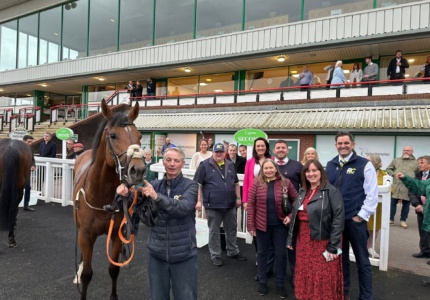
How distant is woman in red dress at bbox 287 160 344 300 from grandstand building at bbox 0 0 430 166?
9081 mm

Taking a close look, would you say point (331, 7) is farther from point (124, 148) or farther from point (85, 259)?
point (85, 259)

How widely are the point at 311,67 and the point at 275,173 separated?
12947 millimetres

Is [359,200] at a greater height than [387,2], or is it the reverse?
[387,2]

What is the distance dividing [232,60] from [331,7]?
5.47 m

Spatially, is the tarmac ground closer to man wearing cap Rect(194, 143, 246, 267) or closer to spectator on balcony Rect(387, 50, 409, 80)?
man wearing cap Rect(194, 143, 246, 267)

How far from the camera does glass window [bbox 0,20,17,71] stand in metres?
23.8

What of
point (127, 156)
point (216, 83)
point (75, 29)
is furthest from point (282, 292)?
point (75, 29)

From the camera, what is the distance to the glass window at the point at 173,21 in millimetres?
17312

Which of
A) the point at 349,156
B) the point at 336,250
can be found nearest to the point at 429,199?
the point at 349,156

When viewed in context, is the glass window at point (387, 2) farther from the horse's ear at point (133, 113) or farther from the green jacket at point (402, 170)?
the horse's ear at point (133, 113)

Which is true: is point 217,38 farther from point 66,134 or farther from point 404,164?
point 404,164

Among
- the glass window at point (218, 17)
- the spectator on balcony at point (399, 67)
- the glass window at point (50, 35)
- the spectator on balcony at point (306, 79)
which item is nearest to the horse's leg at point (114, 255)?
the spectator on balcony at point (306, 79)

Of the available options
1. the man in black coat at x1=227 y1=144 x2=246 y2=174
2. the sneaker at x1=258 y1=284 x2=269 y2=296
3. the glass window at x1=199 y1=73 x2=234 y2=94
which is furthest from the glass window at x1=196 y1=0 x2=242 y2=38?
the sneaker at x1=258 y1=284 x2=269 y2=296

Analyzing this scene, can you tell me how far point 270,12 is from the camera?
1484 cm
